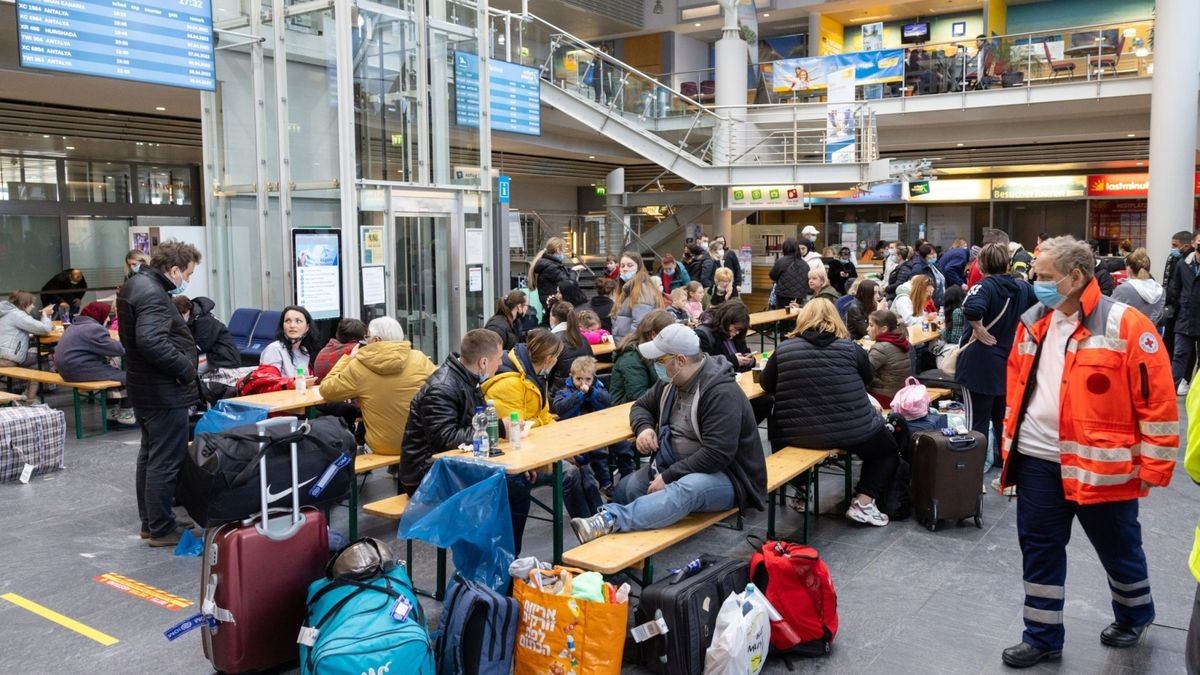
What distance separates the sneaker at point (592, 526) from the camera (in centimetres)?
430

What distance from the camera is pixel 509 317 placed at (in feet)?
25.9

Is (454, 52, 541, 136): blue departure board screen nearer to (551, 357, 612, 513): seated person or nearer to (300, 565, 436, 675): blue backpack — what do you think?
(551, 357, 612, 513): seated person

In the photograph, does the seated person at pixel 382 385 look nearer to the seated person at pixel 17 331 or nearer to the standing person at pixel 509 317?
the standing person at pixel 509 317

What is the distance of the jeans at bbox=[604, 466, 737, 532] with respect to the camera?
4.43m

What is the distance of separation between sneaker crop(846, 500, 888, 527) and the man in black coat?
254 centimetres

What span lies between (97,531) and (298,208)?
469 centimetres

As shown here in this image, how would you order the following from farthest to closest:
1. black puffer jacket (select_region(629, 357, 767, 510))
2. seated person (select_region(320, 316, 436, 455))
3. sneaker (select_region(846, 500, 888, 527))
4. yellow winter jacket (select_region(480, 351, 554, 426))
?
1. sneaker (select_region(846, 500, 888, 527))
2. seated person (select_region(320, 316, 436, 455))
3. yellow winter jacket (select_region(480, 351, 554, 426))
4. black puffer jacket (select_region(629, 357, 767, 510))

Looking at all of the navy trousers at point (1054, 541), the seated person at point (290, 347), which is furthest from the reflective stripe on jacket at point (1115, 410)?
the seated person at point (290, 347)

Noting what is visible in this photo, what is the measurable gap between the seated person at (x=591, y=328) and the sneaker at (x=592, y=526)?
14.9ft

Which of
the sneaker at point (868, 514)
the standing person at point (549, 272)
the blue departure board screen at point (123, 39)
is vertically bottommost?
the sneaker at point (868, 514)

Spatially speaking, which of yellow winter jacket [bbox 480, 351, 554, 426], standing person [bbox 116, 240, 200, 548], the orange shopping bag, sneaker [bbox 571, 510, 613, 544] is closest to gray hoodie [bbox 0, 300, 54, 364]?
standing person [bbox 116, 240, 200, 548]

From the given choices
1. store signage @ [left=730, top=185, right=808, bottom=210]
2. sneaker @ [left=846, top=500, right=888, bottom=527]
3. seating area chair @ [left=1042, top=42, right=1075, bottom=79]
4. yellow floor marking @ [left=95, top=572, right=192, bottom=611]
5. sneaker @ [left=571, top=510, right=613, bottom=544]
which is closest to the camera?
sneaker @ [left=571, top=510, right=613, bottom=544]

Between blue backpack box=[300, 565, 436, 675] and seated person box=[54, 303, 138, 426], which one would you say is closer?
blue backpack box=[300, 565, 436, 675]

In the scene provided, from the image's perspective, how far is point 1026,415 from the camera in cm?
400
